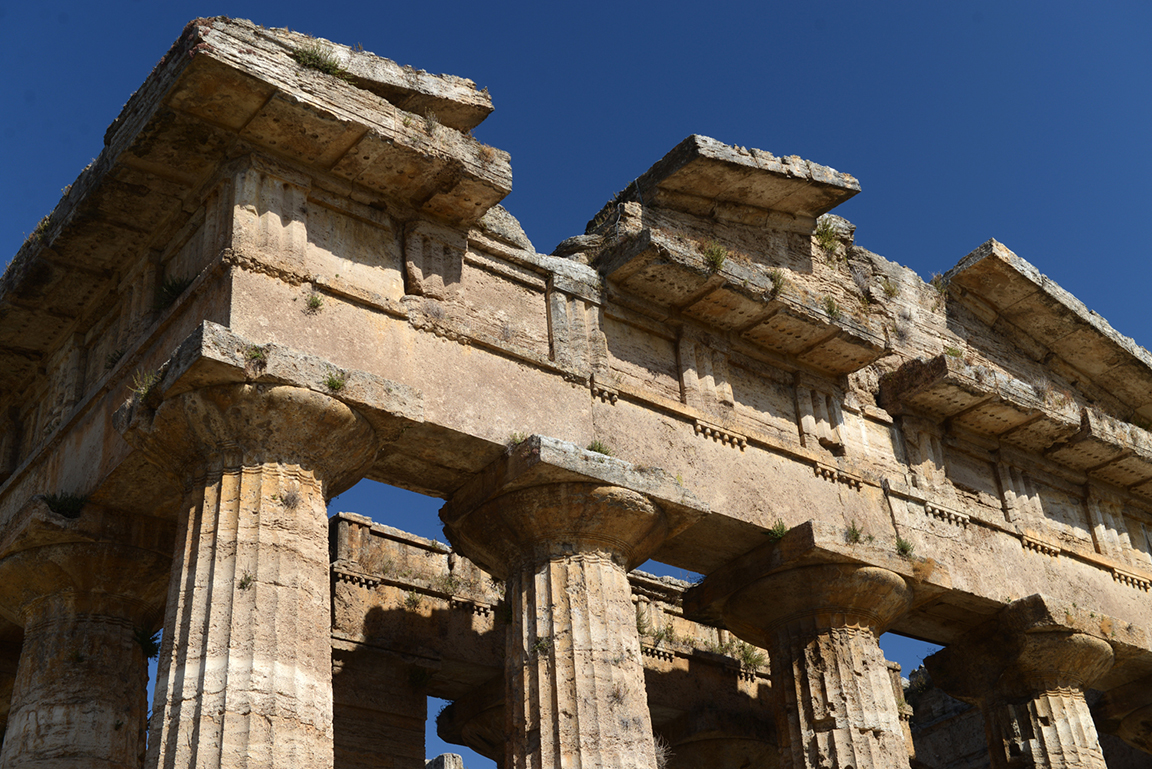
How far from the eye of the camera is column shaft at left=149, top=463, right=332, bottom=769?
25.0ft

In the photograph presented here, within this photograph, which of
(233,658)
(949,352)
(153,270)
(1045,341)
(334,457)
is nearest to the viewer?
(233,658)

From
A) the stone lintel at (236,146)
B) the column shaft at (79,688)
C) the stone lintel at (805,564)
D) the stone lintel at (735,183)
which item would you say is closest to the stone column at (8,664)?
the column shaft at (79,688)

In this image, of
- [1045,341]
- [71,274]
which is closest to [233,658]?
[71,274]

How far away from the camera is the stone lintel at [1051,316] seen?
50.1 feet

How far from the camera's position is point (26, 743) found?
975 centimetres

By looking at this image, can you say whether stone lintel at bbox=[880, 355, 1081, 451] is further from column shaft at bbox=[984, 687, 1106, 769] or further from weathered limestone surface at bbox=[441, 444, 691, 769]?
weathered limestone surface at bbox=[441, 444, 691, 769]

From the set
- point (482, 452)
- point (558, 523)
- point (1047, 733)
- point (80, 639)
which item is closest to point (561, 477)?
point (558, 523)

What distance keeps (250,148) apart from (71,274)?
2482 mm

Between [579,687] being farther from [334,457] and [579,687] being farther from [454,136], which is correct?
[454,136]

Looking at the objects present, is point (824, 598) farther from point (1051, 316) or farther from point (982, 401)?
point (1051, 316)

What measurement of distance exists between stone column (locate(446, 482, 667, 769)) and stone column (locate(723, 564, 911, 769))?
1.90 meters

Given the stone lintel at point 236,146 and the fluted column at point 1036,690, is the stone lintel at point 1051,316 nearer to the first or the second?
the fluted column at point 1036,690

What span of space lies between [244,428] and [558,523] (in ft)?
9.02

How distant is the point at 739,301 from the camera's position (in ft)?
40.2
